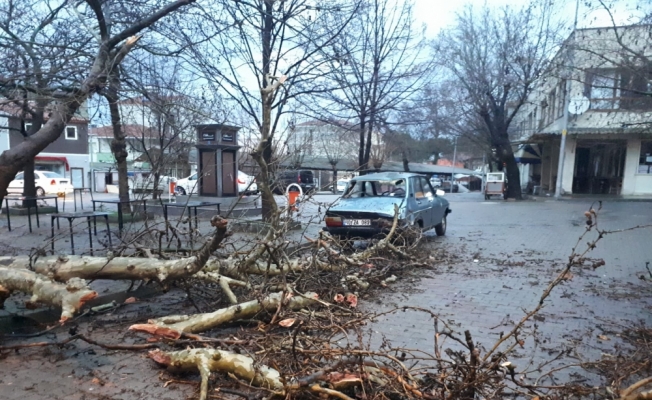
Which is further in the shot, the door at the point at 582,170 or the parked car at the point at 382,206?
the door at the point at 582,170

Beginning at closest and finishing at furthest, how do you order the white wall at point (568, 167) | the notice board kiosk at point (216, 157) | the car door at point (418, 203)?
the car door at point (418, 203), the notice board kiosk at point (216, 157), the white wall at point (568, 167)

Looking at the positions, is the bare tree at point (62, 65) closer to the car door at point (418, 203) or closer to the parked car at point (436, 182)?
the car door at point (418, 203)

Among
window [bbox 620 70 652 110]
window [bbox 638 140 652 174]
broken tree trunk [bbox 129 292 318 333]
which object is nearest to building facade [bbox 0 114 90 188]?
window [bbox 620 70 652 110]

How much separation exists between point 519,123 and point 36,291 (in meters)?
38.0

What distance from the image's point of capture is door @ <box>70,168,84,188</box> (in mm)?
35719

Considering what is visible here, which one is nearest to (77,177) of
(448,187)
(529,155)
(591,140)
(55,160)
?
(55,160)

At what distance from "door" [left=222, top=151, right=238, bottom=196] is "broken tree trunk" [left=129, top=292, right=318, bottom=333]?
12.1 metres

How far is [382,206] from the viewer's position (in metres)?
8.53

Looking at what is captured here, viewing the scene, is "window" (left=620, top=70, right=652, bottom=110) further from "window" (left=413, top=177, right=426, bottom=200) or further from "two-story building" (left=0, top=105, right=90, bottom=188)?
"two-story building" (left=0, top=105, right=90, bottom=188)

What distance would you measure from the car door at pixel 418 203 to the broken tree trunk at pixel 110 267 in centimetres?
515

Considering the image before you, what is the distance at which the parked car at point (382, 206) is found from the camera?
823 cm

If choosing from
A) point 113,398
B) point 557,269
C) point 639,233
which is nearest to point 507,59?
point 639,233

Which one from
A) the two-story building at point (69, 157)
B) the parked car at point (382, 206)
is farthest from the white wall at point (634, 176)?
the two-story building at point (69, 157)

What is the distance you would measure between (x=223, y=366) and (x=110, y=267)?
83.0 inches
